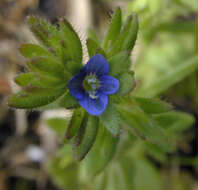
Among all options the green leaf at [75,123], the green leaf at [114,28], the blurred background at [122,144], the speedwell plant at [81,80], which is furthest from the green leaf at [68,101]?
the blurred background at [122,144]

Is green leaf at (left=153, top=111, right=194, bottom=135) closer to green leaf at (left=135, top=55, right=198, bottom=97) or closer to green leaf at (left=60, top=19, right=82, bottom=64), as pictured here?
green leaf at (left=135, top=55, right=198, bottom=97)

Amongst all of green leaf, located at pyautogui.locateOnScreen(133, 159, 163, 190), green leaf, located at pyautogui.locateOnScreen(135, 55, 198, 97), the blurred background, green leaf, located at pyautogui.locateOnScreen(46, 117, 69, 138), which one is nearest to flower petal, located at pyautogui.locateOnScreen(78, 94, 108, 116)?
green leaf, located at pyautogui.locateOnScreen(46, 117, 69, 138)

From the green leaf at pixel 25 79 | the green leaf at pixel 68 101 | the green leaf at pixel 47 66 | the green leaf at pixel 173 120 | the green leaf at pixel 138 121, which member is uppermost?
the green leaf at pixel 47 66

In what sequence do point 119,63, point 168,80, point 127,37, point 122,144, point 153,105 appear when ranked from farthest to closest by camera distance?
point 122,144 < point 168,80 < point 153,105 < point 127,37 < point 119,63

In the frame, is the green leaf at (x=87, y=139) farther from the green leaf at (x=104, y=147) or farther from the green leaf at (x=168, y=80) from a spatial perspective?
the green leaf at (x=168, y=80)

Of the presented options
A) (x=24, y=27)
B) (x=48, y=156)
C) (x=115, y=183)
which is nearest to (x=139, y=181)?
(x=115, y=183)

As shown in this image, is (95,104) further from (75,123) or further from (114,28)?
(114,28)

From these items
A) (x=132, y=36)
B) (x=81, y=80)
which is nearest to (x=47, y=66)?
(x=81, y=80)

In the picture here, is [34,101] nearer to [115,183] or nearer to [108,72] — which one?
[108,72]
